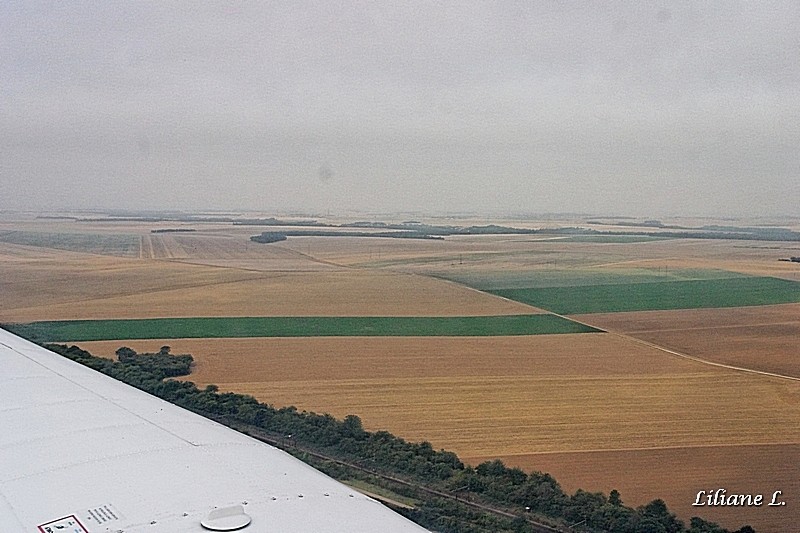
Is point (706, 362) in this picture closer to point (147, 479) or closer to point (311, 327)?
point (311, 327)

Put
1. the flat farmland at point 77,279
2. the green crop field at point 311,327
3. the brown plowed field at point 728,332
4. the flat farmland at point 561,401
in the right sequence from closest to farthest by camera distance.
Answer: the flat farmland at point 561,401
the brown plowed field at point 728,332
the green crop field at point 311,327
the flat farmland at point 77,279

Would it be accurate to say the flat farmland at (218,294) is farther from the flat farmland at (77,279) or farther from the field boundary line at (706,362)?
the field boundary line at (706,362)

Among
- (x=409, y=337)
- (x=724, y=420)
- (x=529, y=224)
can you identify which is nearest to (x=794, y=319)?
(x=724, y=420)

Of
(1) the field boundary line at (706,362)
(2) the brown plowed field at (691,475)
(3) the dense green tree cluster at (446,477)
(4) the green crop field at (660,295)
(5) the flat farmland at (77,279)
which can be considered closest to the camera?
(3) the dense green tree cluster at (446,477)

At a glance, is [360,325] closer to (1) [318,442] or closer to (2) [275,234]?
→ (1) [318,442]

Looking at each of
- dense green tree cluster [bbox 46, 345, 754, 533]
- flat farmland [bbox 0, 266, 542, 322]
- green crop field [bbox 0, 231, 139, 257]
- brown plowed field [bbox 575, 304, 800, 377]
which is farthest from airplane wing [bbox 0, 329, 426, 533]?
green crop field [bbox 0, 231, 139, 257]

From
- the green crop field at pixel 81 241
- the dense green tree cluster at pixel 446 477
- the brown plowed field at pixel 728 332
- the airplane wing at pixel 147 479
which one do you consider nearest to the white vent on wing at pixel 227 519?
the airplane wing at pixel 147 479
